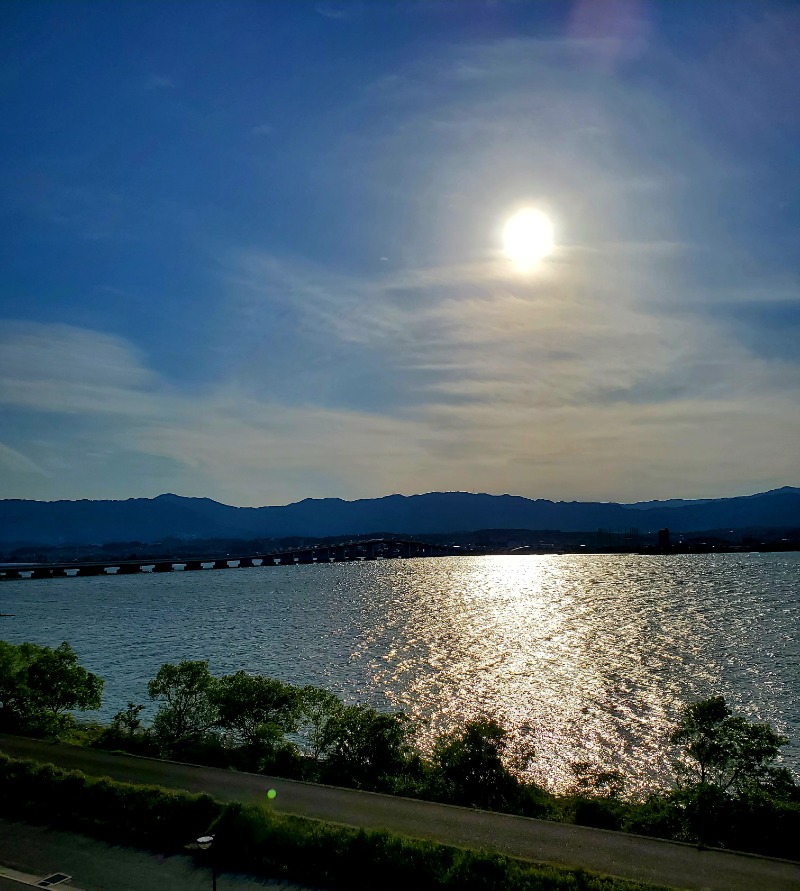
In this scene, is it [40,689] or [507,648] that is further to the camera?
[507,648]

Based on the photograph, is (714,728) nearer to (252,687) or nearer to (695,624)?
(252,687)

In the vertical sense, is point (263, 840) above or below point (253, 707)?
below

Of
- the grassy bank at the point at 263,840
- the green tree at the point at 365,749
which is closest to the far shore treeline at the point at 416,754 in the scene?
the green tree at the point at 365,749

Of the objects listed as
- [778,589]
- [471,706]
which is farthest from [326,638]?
[778,589]

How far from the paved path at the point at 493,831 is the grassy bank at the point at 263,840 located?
69.5 inches

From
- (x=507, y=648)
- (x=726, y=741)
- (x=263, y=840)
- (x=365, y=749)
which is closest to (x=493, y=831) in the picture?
(x=263, y=840)

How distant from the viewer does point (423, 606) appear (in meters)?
122

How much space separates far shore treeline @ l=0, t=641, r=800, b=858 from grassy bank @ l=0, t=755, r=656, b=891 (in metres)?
6.49

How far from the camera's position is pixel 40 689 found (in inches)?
1314

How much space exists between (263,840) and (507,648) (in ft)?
194

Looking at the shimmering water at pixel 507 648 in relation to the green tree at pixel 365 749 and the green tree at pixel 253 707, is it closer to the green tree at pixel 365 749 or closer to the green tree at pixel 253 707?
the green tree at pixel 365 749

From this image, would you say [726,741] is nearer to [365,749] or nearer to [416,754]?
[416,754]

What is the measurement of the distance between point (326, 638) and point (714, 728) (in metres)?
63.3

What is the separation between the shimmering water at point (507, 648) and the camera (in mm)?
43281
